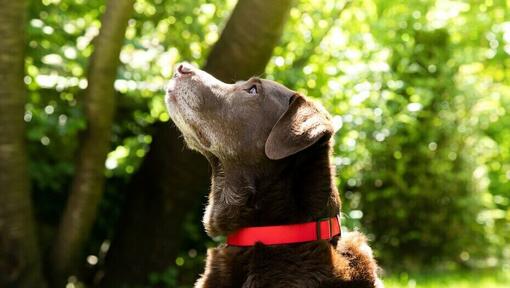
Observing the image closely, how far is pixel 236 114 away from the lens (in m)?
3.92

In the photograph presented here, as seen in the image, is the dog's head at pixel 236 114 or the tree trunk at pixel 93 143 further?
the tree trunk at pixel 93 143

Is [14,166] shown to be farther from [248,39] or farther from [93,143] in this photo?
[248,39]

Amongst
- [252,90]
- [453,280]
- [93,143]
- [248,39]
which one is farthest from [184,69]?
[453,280]

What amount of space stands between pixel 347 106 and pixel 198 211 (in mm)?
1779

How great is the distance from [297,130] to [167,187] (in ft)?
10.5

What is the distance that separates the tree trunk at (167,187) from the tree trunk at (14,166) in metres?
1.03

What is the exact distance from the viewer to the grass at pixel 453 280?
24.8 ft

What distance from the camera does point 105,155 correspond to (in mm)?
6250

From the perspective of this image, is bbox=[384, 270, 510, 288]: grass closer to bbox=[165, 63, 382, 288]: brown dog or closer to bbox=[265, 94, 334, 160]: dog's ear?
bbox=[165, 63, 382, 288]: brown dog

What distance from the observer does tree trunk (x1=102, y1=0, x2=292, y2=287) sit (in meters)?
6.10

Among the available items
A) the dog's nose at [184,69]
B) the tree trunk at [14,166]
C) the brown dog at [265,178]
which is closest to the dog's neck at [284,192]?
the brown dog at [265,178]

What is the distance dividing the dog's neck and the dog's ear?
0.14m

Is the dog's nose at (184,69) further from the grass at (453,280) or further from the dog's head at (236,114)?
the grass at (453,280)

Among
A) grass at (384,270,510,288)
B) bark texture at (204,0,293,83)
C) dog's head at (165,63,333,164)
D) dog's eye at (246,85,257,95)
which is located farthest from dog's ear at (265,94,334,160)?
grass at (384,270,510,288)
